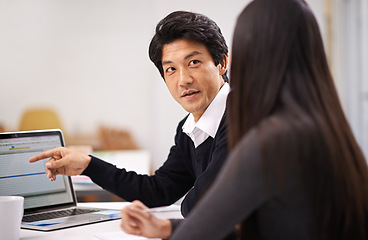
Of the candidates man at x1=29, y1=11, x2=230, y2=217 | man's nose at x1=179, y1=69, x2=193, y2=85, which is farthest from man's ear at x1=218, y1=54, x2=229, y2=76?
man's nose at x1=179, y1=69, x2=193, y2=85

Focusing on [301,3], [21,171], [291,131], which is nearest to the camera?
[291,131]

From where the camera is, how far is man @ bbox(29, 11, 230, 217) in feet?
4.96

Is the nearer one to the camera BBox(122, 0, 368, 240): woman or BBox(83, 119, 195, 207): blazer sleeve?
BBox(122, 0, 368, 240): woman

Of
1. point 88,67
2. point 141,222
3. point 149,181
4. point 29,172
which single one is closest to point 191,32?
point 149,181

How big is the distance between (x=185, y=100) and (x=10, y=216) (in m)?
0.69

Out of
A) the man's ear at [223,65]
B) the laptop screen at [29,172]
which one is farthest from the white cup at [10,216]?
the man's ear at [223,65]

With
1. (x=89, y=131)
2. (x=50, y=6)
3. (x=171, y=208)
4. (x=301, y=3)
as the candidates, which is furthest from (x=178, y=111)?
(x=301, y=3)

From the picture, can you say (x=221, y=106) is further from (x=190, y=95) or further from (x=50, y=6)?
(x=50, y=6)

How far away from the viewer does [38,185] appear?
1.53 metres

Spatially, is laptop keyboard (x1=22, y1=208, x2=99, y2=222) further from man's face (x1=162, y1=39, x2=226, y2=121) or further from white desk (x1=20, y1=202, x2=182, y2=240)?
man's face (x1=162, y1=39, x2=226, y2=121)

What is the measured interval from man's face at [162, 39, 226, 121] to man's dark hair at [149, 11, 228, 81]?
0.02 meters

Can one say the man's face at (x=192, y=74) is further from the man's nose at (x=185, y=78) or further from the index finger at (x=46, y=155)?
the index finger at (x=46, y=155)

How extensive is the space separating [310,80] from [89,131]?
4.80 meters

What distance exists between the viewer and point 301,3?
2.89 feet
